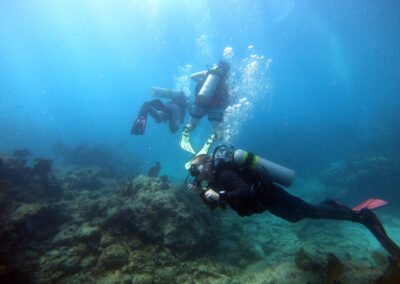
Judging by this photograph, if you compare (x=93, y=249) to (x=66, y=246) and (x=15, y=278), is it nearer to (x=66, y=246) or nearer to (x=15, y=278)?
(x=66, y=246)

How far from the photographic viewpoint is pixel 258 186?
308cm

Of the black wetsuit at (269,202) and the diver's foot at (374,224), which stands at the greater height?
the black wetsuit at (269,202)

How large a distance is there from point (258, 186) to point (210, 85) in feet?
14.5

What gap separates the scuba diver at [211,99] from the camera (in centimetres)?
643

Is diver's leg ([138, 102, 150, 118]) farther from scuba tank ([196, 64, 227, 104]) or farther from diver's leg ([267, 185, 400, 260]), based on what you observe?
diver's leg ([267, 185, 400, 260])

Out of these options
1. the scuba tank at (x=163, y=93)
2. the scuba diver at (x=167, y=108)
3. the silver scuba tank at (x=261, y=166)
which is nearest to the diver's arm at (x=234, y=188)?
the silver scuba tank at (x=261, y=166)

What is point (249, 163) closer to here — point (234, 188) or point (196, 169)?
point (234, 188)

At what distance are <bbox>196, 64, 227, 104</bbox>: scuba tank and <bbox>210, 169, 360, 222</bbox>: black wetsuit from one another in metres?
3.87

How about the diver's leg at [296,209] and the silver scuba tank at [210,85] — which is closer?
the diver's leg at [296,209]

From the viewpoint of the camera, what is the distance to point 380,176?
11859 millimetres

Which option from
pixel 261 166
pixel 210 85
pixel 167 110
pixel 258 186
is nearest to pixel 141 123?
pixel 167 110

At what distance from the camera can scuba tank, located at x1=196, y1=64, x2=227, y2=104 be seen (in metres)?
6.35

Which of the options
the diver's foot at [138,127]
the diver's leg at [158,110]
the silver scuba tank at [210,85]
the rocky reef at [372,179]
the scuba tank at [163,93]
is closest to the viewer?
the silver scuba tank at [210,85]

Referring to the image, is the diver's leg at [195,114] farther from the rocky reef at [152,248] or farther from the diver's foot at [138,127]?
the rocky reef at [152,248]
